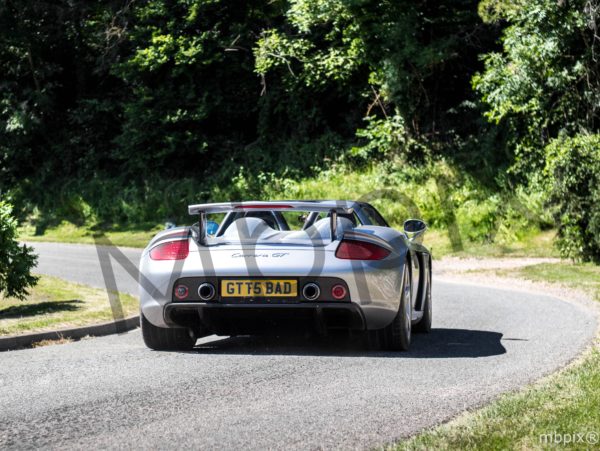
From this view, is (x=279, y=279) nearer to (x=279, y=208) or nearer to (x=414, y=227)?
(x=279, y=208)

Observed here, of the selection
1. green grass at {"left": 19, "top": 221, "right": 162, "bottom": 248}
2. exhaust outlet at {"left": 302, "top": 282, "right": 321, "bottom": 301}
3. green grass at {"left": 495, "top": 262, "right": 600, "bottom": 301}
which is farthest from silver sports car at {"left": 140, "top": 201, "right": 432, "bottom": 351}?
green grass at {"left": 19, "top": 221, "right": 162, "bottom": 248}

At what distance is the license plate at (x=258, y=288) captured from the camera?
7480 millimetres

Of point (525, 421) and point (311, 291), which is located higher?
point (311, 291)

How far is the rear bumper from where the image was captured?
7.50 m

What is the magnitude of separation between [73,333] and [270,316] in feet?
10.4

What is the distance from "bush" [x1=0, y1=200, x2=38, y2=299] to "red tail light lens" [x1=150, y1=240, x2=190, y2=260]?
15.3 feet

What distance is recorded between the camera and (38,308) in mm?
11656

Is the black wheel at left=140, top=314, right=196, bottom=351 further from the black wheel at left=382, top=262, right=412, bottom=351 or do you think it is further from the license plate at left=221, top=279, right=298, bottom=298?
the black wheel at left=382, top=262, right=412, bottom=351

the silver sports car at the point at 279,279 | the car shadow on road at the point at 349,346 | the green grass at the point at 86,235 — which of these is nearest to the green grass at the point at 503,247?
the green grass at the point at 86,235

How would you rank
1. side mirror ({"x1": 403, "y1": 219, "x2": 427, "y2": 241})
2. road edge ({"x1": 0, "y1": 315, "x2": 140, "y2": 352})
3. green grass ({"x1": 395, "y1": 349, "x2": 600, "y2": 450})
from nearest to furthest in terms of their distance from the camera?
green grass ({"x1": 395, "y1": 349, "x2": 600, "y2": 450}) → side mirror ({"x1": 403, "y1": 219, "x2": 427, "y2": 241}) → road edge ({"x1": 0, "y1": 315, "x2": 140, "y2": 352})

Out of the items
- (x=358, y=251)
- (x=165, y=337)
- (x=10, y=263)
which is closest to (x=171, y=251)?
(x=165, y=337)

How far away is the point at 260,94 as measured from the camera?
122ft

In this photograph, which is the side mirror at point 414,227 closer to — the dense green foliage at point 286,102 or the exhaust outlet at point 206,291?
the exhaust outlet at point 206,291

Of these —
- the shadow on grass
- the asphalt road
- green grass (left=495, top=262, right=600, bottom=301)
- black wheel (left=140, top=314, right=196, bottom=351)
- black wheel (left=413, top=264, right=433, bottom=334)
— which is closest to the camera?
the asphalt road
